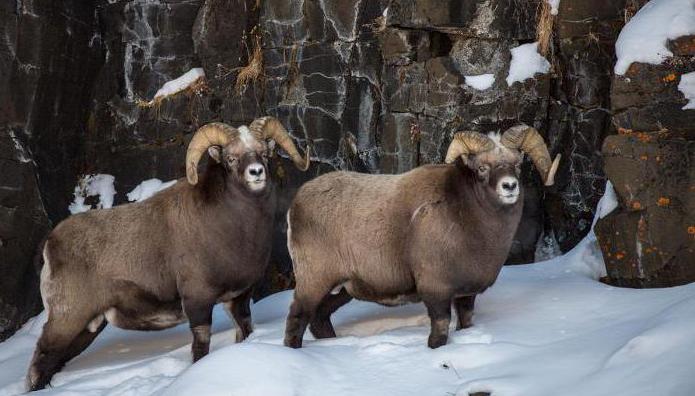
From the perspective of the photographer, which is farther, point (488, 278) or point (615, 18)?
point (615, 18)

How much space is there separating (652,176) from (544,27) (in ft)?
Result: 10.6

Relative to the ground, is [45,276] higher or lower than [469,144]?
lower

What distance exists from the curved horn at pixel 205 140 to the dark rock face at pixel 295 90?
3.30 metres

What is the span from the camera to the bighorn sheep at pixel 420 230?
8469 mm

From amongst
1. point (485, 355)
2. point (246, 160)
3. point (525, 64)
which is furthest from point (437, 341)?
point (525, 64)

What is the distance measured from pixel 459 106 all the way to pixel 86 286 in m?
5.30

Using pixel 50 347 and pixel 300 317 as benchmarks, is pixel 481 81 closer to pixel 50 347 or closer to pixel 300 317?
pixel 300 317

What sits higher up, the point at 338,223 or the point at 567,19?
the point at 567,19

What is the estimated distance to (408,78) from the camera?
12.1 metres

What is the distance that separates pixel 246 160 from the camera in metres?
9.48

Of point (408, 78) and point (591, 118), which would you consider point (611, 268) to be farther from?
point (408, 78)

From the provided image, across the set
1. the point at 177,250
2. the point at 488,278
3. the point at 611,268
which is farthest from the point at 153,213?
the point at 611,268

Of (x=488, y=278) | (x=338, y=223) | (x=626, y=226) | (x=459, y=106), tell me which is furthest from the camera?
(x=459, y=106)

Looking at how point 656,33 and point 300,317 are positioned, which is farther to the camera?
point 656,33
